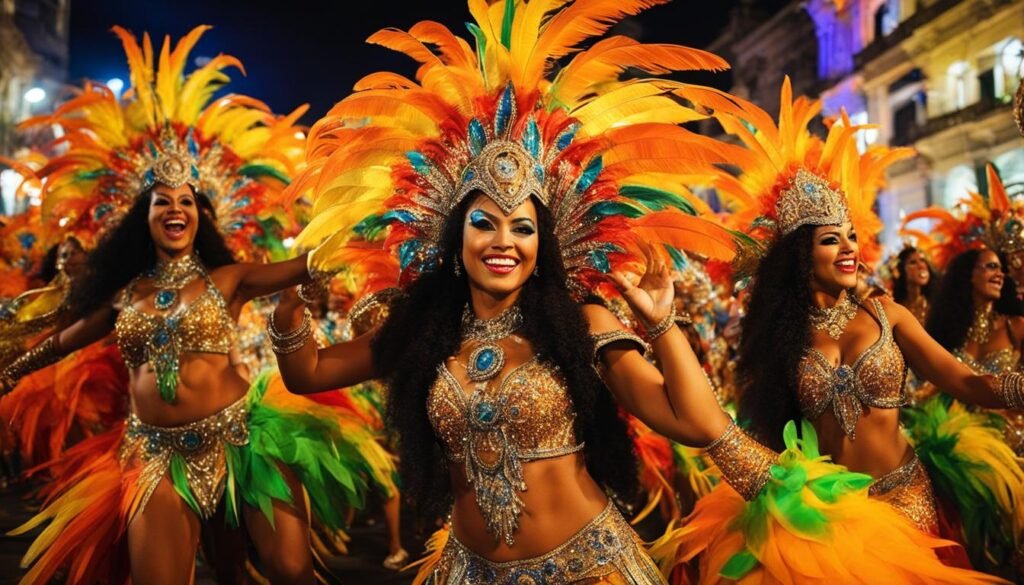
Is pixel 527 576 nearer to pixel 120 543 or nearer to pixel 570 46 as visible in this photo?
pixel 570 46

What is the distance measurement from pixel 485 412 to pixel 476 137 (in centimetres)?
81

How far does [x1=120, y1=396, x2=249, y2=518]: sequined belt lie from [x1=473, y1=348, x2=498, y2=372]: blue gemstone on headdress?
1791mm

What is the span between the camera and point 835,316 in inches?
134

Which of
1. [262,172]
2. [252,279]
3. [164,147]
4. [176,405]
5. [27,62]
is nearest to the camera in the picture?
[176,405]

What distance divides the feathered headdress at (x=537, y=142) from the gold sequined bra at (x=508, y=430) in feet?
1.41

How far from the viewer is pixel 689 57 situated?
95.9 inches

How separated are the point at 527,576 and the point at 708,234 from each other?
42.0 inches

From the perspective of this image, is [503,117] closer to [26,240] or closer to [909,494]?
[909,494]

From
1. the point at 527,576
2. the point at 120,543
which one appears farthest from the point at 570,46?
the point at 120,543

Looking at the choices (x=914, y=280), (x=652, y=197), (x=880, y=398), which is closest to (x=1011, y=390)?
(x=880, y=398)

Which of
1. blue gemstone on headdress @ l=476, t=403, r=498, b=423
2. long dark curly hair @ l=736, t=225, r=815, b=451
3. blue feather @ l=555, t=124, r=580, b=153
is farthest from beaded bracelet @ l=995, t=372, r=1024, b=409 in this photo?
blue gemstone on headdress @ l=476, t=403, r=498, b=423

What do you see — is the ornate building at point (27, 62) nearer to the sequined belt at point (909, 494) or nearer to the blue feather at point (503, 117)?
the blue feather at point (503, 117)

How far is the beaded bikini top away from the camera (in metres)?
3.64

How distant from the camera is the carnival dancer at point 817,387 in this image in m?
2.18
